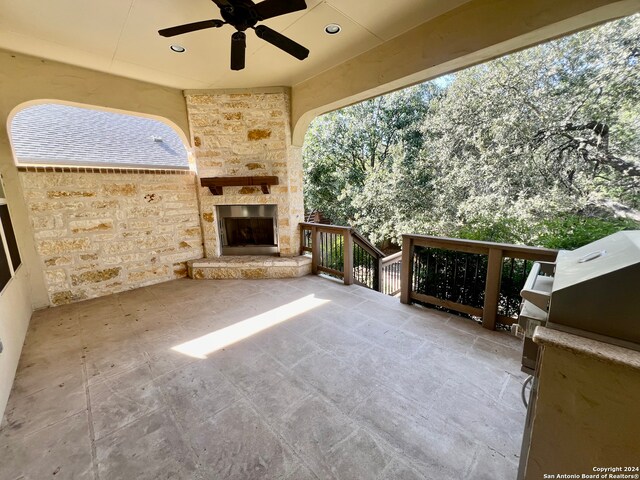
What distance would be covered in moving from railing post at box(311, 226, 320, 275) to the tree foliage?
2067 mm

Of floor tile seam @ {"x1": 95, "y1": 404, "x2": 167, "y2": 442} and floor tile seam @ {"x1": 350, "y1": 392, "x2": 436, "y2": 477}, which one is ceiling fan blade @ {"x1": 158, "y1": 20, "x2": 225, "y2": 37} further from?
floor tile seam @ {"x1": 350, "y1": 392, "x2": 436, "y2": 477}

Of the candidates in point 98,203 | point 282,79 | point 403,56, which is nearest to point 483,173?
point 403,56

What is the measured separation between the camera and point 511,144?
530 centimetres

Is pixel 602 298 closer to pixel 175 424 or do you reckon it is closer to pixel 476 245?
pixel 476 245

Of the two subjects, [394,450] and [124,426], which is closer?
[394,450]

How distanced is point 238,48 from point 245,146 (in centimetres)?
202

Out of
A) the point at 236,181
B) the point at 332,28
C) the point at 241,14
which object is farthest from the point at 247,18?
the point at 236,181

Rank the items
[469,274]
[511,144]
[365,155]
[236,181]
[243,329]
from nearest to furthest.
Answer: [243,329] < [469,274] < [236,181] < [511,144] < [365,155]

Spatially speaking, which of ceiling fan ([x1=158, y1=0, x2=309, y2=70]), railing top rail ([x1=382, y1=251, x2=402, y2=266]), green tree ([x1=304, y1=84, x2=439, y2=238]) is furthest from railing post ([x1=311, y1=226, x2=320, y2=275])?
green tree ([x1=304, y1=84, x2=439, y2=238])

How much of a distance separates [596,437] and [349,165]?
26.4 feet

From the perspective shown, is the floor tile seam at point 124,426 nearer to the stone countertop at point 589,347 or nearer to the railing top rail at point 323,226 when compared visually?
the stone countertop at point 589,347

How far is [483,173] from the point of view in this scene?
19.0ft

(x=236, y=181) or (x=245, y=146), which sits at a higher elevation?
(x=245, y=146)

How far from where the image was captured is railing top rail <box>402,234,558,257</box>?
6.75 feet
